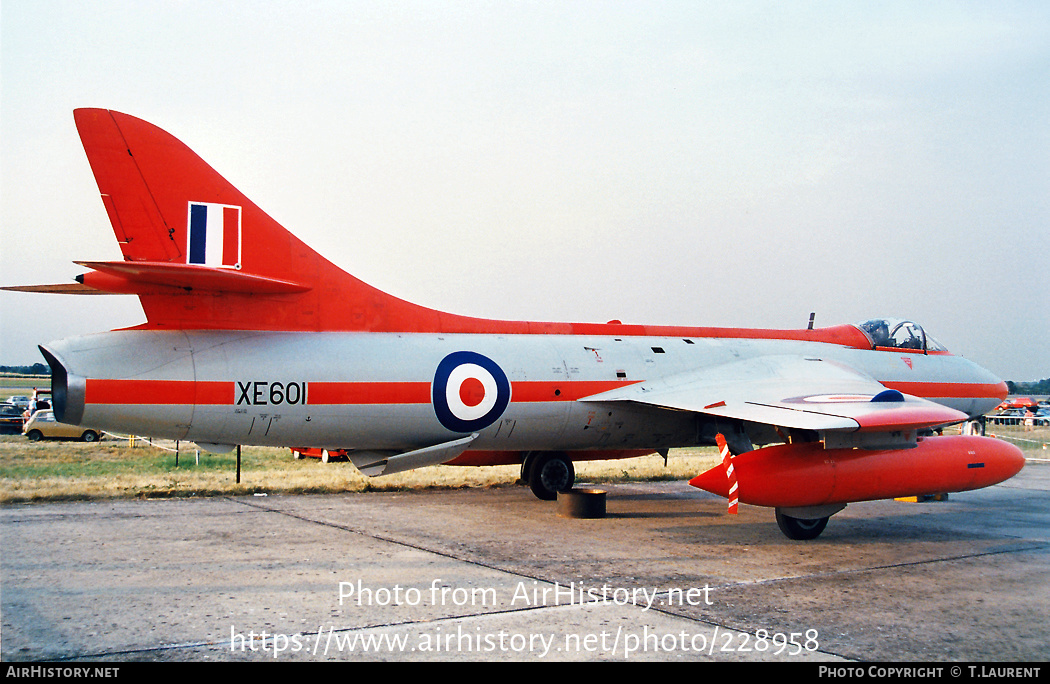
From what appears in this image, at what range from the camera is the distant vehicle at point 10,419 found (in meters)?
32.7

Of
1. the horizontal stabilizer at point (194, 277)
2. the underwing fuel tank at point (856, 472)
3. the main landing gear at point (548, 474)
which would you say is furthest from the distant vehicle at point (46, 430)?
the underwing fuel tank at point (856, 472)

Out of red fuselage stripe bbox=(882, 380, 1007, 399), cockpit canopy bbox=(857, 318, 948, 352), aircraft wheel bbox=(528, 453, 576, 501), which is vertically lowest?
aircraft wheel bbox=(528, 453, 576, 501)

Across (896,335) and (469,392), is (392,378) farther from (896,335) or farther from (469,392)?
(896,335)

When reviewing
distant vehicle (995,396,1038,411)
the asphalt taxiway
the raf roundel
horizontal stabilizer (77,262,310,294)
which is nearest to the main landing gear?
the asphalt taxiway

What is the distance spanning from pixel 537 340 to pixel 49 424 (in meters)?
23.8

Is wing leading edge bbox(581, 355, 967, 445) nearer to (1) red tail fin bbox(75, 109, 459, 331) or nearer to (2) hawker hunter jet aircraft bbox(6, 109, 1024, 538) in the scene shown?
(2) hawker hunter jet aircraft bbox(6, 109, 1024, 538)

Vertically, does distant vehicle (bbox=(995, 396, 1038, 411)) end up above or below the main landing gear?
below

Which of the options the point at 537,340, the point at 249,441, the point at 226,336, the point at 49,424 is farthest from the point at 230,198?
the point at 49,424

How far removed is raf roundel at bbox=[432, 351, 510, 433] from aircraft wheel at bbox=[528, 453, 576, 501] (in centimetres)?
372

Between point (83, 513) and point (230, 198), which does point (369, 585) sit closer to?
point (230, 198)

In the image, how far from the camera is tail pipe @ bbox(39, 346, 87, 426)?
7.77 m

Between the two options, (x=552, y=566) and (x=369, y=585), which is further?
(x=552, y=566)

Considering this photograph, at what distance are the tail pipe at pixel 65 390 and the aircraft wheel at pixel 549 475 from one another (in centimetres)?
742
